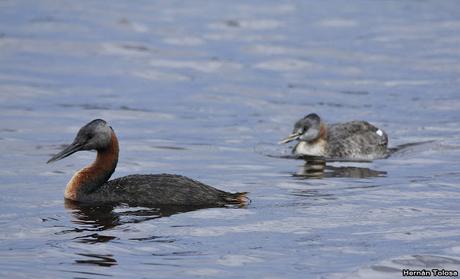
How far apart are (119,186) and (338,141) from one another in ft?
18.7

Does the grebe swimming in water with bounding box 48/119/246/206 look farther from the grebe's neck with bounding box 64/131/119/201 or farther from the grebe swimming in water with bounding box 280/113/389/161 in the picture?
the grebe swimming in water with bounding box 280/113/389/161

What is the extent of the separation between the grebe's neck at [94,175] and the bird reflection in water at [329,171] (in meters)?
3.02

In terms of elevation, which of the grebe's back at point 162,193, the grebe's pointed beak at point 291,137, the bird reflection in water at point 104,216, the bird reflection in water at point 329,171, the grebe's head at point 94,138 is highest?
the grebe's head at point 94,138

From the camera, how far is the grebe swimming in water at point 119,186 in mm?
14391

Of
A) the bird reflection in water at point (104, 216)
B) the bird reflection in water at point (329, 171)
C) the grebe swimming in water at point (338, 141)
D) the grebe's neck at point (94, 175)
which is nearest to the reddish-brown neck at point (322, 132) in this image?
the grebe swimming in water at point (338, 141)

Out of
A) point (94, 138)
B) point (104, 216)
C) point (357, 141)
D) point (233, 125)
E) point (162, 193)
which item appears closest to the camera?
point (104, 216)

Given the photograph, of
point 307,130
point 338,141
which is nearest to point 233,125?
point 307,130

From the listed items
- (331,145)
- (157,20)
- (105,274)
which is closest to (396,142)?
(331,145)

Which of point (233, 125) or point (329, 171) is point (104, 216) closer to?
point (329, 171)

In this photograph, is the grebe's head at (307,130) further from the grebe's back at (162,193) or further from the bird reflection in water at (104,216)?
the bird reflection in water at (104,216)

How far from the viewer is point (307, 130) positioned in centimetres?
1930

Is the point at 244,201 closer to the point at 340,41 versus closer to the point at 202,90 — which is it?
the point at 202,90

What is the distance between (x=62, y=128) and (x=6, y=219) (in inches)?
278

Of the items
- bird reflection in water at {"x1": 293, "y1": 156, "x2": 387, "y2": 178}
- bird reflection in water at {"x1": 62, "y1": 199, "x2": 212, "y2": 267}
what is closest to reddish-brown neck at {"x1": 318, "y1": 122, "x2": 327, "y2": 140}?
bird reflection in water at {"x1": 293, "y1": 156, "x2": 387, "y2": 178}
